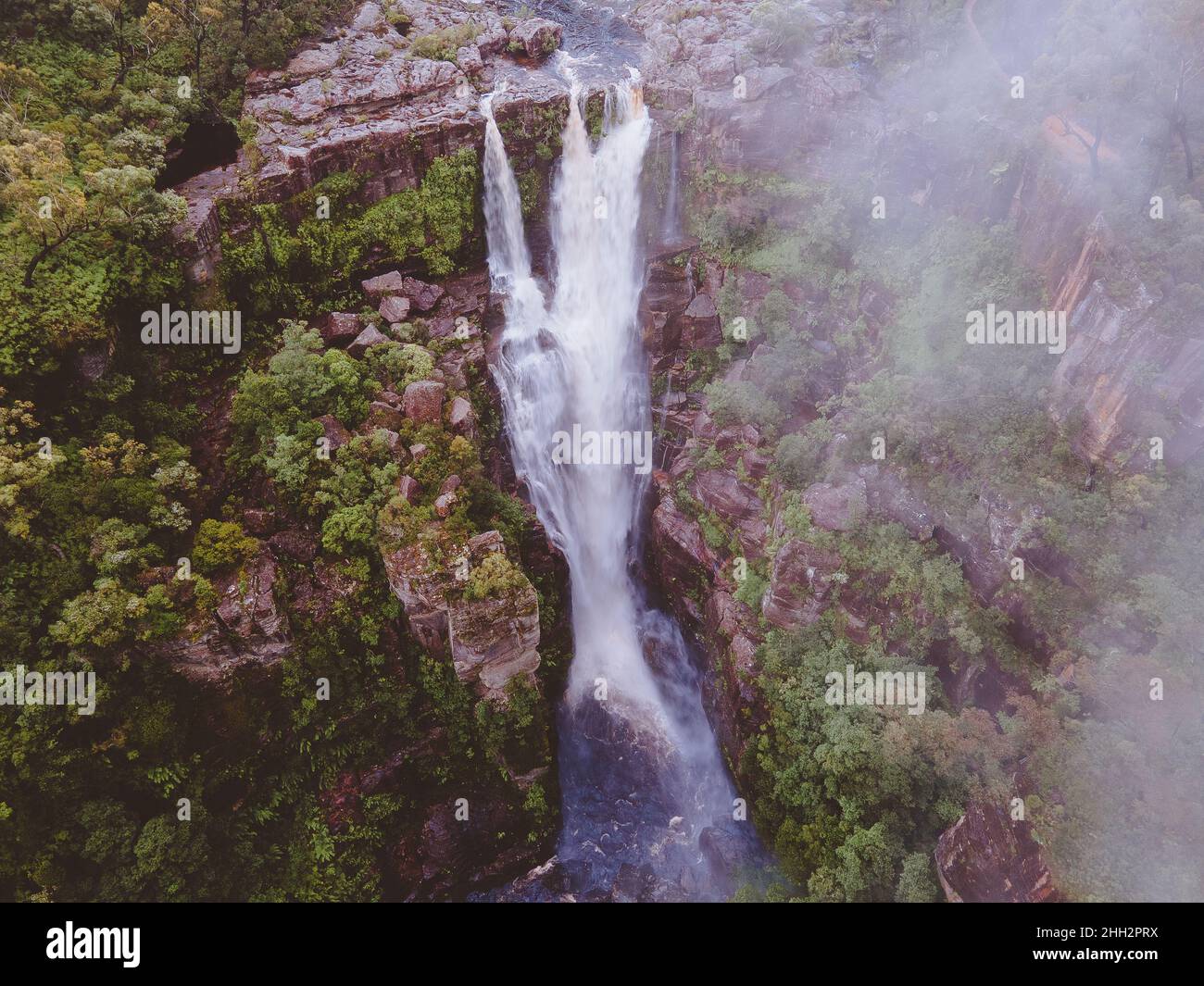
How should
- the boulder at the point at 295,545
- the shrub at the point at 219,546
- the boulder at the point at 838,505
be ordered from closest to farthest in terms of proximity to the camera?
the shrub at the point at 219,546
the boulder at the point at 295,545
the boulder at the point at 838,505

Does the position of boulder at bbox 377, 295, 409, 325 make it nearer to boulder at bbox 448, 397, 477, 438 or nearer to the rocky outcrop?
boulder at bbox 448, 397, 477, 438

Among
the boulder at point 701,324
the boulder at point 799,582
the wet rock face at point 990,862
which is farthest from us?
the boulder at point 701,324

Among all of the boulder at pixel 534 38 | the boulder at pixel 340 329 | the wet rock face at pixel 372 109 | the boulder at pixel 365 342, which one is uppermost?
the boulder at pixel 534 38

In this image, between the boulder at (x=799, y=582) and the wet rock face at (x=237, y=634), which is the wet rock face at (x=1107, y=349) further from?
the wet rock face at (x=237, y=634)

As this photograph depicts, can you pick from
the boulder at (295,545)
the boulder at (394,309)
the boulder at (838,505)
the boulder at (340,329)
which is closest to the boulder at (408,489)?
the boulder at (295,545)

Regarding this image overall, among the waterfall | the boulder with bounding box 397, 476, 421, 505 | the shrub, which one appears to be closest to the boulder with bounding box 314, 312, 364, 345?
the waterfall

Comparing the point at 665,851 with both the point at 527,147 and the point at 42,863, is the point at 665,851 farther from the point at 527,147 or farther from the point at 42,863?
the point at 527,147

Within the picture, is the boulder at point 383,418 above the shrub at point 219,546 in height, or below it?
above
